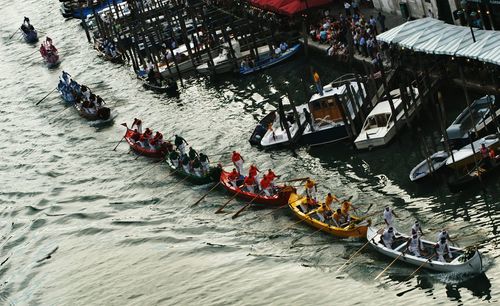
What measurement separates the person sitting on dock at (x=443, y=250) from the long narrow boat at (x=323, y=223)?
6121 mm

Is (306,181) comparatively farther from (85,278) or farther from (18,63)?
(18,63)

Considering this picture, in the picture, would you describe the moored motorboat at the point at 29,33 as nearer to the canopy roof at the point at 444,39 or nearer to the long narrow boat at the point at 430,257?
the canopy roof at the point at 444,39

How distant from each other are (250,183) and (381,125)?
8.86m

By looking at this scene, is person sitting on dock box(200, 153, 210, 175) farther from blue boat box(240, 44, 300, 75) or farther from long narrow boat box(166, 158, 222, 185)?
blue boat box(240, 44, 300, 75)

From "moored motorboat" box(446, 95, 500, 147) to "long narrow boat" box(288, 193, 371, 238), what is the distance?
26.5 ft

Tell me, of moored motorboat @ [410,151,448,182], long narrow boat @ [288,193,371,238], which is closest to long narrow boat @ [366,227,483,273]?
long narrow boat @ [288,193,371,238]

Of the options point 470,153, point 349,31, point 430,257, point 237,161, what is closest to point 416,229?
point 430,257

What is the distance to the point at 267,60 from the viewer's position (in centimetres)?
9038

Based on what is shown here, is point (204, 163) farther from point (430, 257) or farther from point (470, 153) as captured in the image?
point (430, 257)

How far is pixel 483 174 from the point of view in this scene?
191ft

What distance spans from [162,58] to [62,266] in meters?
34.7

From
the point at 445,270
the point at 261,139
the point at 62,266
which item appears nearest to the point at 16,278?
the point at 62,266

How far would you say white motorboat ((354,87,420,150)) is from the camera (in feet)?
221

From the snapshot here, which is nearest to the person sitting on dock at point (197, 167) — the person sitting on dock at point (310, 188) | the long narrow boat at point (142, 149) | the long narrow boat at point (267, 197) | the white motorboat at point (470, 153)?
the long narrow boat at point (267, 197)
